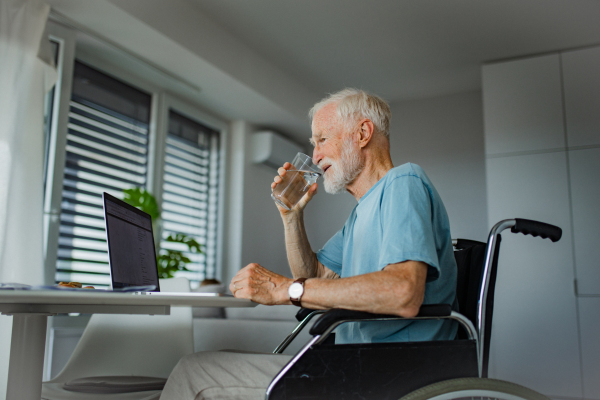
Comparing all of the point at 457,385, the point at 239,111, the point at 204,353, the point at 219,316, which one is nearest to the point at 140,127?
the point at 239,111

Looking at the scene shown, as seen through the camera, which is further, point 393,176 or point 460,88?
point 460,88

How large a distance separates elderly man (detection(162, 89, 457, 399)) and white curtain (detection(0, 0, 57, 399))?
75.4 inches

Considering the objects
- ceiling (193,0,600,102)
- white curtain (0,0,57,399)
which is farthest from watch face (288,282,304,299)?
ceiling (193,0,600,102)

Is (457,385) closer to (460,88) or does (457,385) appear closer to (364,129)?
(364,129)

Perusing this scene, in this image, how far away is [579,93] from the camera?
4230 millimetres

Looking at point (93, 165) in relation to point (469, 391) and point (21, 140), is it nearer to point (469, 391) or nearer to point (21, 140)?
point (21, 140)

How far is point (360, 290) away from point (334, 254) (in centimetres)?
69

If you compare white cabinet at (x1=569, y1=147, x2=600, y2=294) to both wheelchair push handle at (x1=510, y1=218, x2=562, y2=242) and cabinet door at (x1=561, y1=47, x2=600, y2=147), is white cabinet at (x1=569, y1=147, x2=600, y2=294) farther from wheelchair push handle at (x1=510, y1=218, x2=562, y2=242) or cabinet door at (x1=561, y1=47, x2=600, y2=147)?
wheelchair push handle at (x1=510, y1=218, x2=562, y2=242)

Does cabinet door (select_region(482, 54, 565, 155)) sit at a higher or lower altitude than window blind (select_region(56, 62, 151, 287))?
higher

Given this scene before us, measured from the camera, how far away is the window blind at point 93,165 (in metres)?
3.58

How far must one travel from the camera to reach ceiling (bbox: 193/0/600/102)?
3861 mm

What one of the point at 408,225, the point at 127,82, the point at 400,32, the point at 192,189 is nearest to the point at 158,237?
the point at 192,189

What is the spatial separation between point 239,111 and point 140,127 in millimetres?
1110

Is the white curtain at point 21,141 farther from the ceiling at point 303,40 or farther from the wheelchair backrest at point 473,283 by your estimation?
the wheelchair backrest at point 473,283
